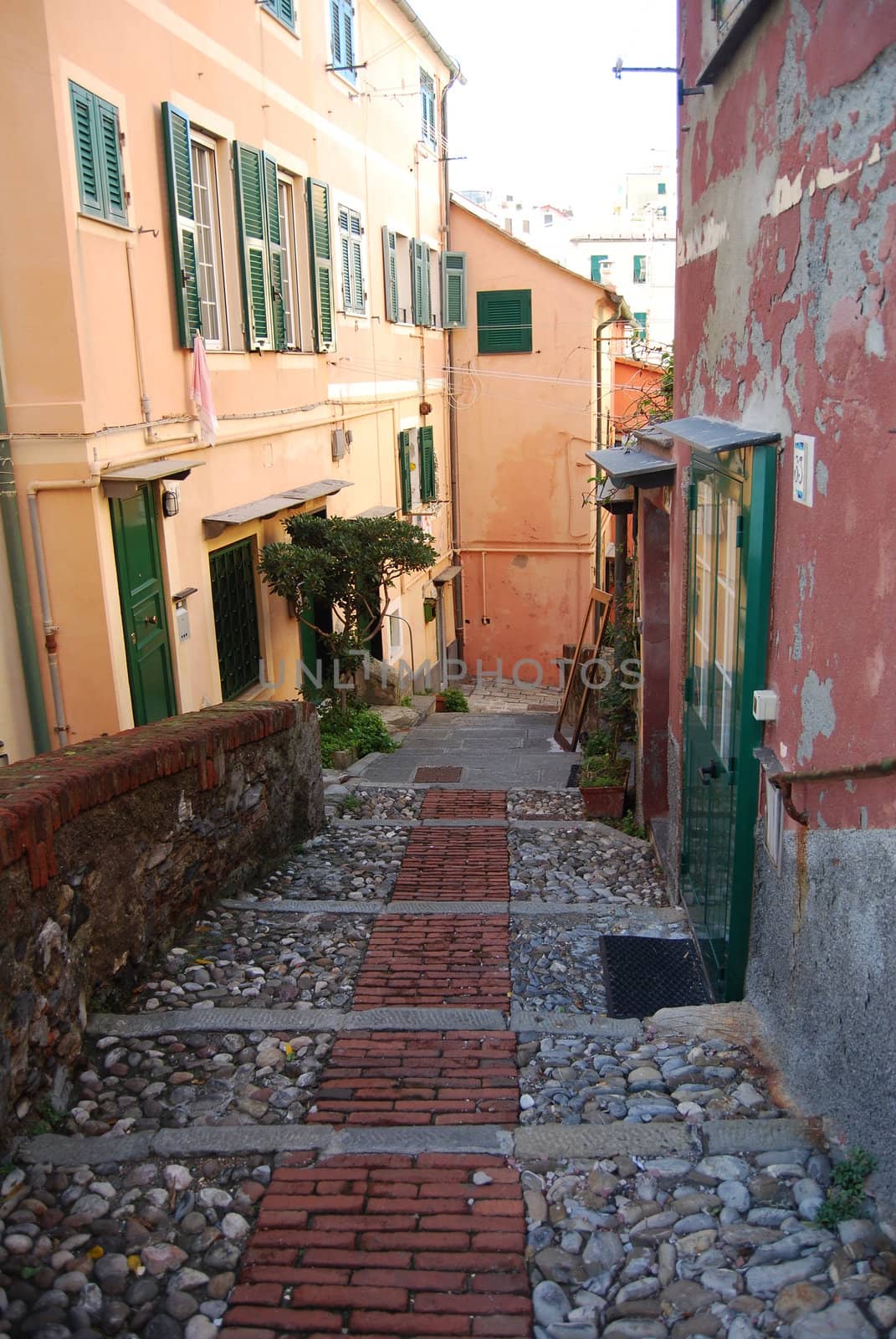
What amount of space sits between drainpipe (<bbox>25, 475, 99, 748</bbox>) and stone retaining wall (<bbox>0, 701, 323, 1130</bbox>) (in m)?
1.09

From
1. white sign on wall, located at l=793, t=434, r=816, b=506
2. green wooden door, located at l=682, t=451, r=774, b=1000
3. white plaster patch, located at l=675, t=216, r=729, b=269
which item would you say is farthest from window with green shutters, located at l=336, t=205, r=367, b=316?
white sign on wall, located at l=793, t=434, r=816, b=506

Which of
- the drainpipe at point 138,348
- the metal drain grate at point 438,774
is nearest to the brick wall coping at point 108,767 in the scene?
the drainpipe at point 138,348

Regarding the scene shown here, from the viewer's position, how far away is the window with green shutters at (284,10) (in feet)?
34.8

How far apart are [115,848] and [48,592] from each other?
2844 millimetres

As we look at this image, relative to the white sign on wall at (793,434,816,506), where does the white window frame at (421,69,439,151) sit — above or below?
above

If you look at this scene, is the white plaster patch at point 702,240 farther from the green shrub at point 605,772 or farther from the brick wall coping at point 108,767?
the green shrub at point 605,772

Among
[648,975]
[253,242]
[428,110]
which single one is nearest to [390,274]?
[428,110]

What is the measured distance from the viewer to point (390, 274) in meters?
15.8

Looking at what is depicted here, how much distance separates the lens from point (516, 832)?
8102mm

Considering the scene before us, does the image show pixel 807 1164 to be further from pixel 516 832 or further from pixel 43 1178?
pixel 516 832

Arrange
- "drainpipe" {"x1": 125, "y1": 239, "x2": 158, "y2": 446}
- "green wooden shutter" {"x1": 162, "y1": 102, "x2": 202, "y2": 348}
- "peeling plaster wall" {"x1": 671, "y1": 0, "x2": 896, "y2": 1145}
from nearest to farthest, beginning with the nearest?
"peeling plaster wall" {"x1": 671, "y1": 0, "x2": 896, "y2": 1145} < "drainpipe" {"x1": 125, "y1": 239, "x2": 158, "y2": 446} < "green wooden shutter" {"x1": 162, "y1": 102, "x2": 202, "y2": 348}

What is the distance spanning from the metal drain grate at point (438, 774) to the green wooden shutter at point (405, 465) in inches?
280

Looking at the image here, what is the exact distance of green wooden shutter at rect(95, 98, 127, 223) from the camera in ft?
23.5

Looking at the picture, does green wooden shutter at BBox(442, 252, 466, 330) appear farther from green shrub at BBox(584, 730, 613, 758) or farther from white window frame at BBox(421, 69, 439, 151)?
green shrub at BBox(584, 730, 613, 758)
